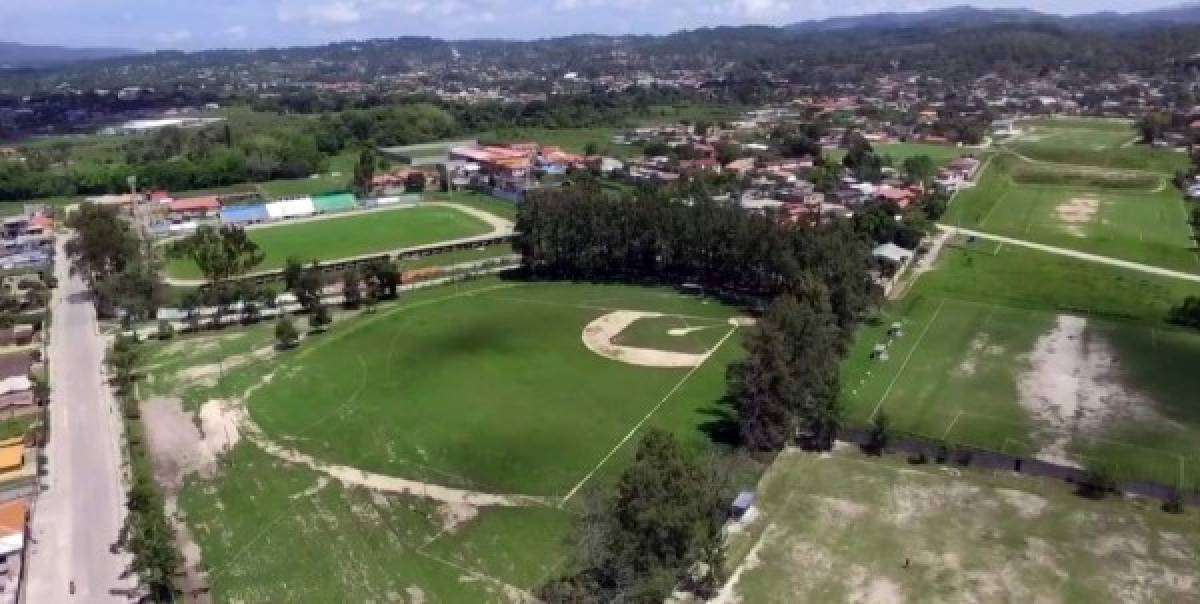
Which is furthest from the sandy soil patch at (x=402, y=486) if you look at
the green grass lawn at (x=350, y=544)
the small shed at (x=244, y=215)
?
the small shed at (x=244, y=215)

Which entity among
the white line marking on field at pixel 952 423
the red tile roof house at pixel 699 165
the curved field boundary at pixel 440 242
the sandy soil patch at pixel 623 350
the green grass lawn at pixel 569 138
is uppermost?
the green grass lawn at pixel 569 138

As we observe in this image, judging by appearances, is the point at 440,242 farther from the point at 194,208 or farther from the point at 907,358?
the point at 907,358

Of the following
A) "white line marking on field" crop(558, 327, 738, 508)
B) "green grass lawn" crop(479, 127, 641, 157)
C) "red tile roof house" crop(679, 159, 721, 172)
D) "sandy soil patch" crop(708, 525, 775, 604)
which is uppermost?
"green grass lawn" crop(479, 127, 641, 157)

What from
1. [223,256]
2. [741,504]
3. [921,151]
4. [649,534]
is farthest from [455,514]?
[921,151]

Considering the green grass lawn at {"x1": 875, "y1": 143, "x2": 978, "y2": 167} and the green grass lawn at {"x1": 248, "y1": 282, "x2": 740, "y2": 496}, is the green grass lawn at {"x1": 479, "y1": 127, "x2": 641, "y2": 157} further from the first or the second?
the green grass lawn at {"x1": 248, "y1": 282, "x2": 740, "y2": 496}

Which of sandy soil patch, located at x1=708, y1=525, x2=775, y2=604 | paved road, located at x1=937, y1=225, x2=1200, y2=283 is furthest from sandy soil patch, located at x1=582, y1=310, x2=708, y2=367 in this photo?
paved road, located at x1=937, y1=225, x2=1200, y2=283

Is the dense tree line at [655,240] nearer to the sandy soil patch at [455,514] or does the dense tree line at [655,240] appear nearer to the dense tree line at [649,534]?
the sandy soil patch at [455,514]
